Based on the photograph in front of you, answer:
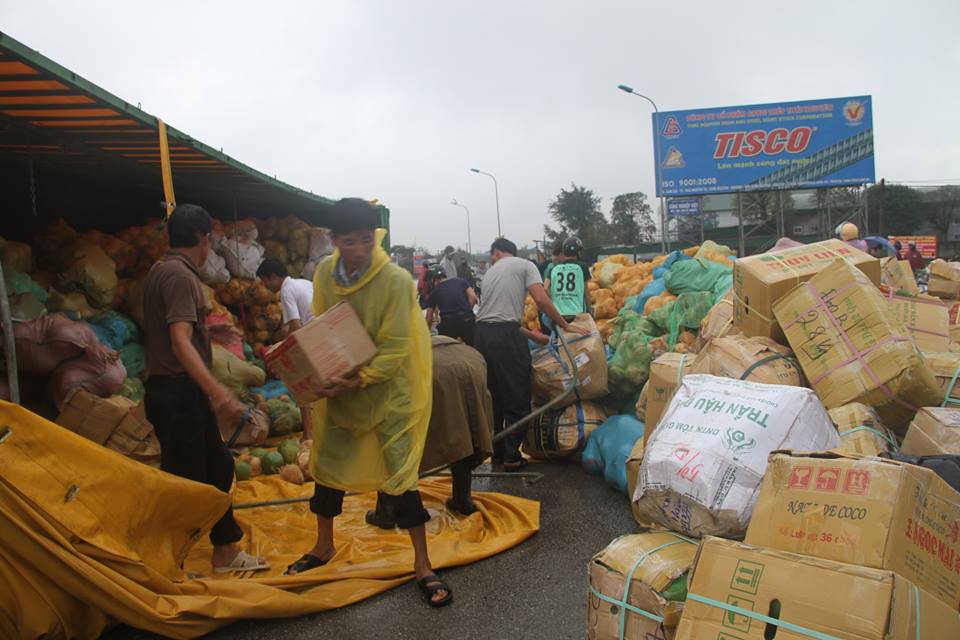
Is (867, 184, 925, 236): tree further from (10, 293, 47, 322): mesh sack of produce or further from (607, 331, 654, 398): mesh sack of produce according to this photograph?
(10, 293, 47, 322): mesh sack of produce

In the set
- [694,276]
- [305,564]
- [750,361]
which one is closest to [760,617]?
[750,361]

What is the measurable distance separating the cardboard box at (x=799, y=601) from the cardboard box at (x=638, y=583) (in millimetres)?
227

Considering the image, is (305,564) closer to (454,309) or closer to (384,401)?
(384,401)

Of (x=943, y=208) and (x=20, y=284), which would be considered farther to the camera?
(x=943, y=208)

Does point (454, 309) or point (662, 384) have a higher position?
point (454, 309)

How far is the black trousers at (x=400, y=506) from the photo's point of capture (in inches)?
124

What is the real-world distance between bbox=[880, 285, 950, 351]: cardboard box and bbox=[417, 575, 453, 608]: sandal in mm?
3002

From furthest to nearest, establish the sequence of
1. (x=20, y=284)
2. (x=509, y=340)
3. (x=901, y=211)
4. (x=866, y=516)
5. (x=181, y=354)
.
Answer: (x=901, y=211), (x=509, y=340), (x=20, y=284), (x=181, y=354), (x=866, y=516)

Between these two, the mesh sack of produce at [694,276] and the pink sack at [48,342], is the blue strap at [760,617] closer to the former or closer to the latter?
the pink sack at [48,342]

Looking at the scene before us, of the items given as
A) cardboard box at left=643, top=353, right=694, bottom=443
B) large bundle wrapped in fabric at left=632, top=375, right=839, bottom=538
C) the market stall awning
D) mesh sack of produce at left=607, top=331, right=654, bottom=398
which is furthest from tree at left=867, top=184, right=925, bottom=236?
large bundle wrapped in fabric at left=632, top=375, right=839, bottom=538

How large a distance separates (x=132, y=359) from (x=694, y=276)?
5.55 metres

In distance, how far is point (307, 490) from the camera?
480cm

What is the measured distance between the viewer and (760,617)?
66.7 inches

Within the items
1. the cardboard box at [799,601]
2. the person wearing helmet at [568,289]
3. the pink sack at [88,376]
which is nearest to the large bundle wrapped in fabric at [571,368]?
the person wearing helmet at [568,289]
